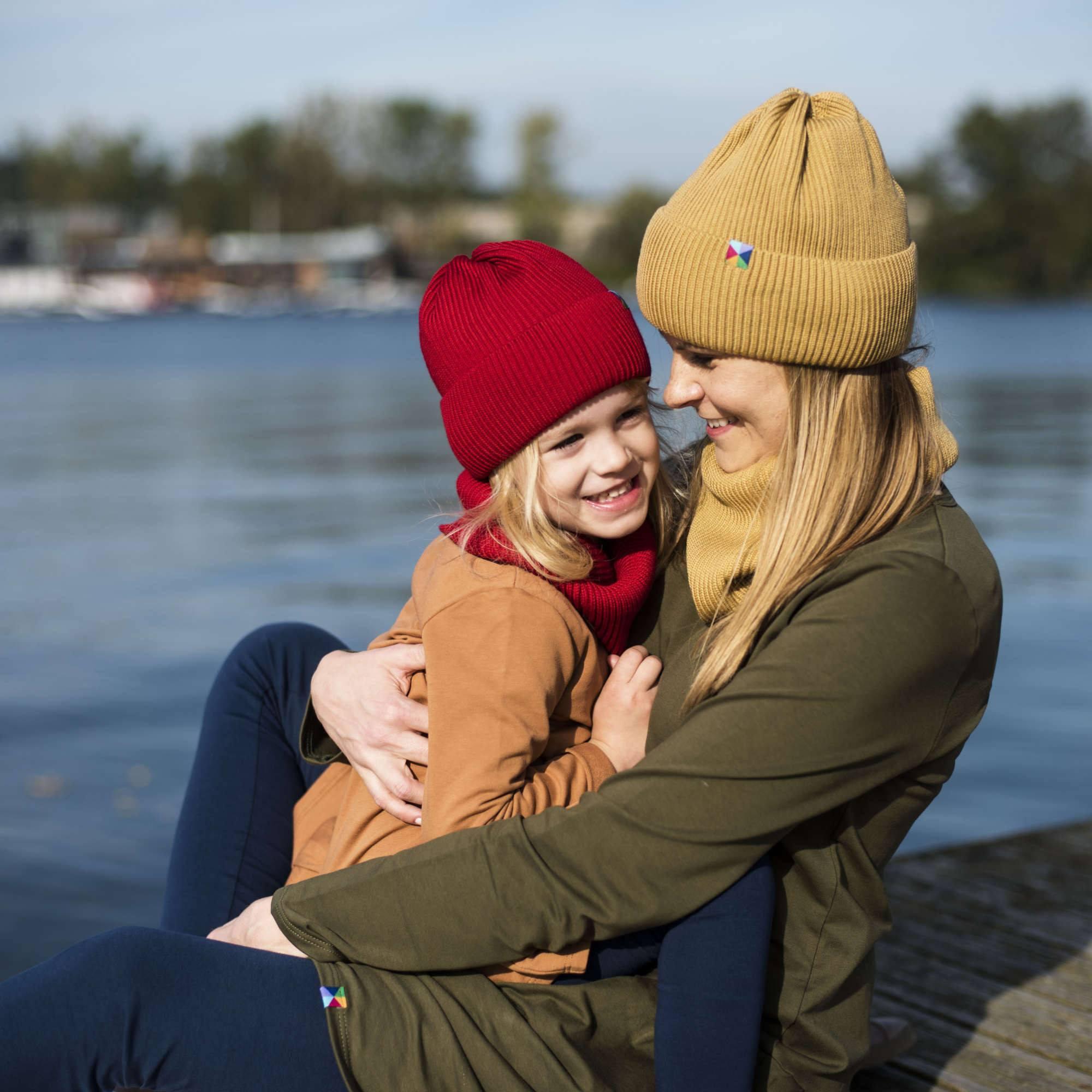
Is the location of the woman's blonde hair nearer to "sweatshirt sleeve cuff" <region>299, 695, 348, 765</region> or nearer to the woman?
the woman

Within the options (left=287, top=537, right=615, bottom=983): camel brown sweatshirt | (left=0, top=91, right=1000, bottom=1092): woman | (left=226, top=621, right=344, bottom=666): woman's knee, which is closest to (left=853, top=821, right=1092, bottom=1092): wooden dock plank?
(left=0, top=91, right=1000, bottom=1092): woman

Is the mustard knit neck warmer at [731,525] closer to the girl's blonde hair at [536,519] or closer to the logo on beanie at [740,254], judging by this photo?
the girl's blonde hair at [536,519]

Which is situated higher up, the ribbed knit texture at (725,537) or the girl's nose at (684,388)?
the girl's nose at (684,388)

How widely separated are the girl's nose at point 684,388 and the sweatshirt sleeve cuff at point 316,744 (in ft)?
2.81

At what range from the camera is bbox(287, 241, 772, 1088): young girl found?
1.85m

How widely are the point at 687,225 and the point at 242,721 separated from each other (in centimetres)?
122

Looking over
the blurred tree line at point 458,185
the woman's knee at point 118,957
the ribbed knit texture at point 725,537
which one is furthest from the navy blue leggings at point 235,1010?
the blurred tree line at point 458,185

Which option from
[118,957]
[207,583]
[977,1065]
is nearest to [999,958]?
[977,1065]

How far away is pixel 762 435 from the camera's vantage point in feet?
6.87

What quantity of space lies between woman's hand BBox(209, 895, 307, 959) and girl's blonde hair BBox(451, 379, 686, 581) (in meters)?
0.62

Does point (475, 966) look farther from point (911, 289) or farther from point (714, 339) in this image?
point (911, 289)

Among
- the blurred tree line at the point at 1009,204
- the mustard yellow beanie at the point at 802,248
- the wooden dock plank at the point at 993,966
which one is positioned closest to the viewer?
the mustard yellow beanie at the point at 802,248

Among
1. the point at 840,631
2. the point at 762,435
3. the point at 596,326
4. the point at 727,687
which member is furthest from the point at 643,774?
the point at 596,326

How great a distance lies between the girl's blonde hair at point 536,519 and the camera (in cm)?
212
